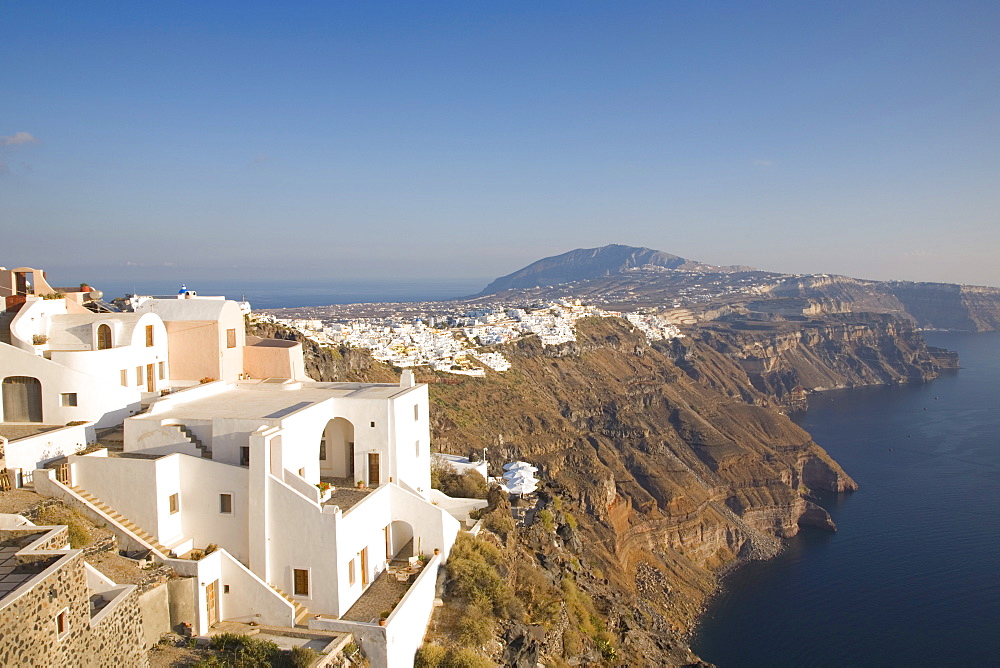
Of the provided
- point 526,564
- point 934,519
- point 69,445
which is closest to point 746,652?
point 526,564

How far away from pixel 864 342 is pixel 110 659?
12994 cm

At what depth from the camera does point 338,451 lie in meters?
16.4

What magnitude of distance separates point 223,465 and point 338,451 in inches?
154

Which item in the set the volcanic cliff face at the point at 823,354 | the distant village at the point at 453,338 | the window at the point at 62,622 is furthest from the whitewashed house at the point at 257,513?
the volcanic cliff face at the point at 823,354

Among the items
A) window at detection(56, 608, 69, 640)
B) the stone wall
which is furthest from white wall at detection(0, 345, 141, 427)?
window at detection(56, 608, 69, 640)

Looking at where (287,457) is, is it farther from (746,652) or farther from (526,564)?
(746,652)

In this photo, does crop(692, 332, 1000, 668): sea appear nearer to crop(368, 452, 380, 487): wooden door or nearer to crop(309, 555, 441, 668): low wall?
crop(368, 452, 380, 487): wooden door

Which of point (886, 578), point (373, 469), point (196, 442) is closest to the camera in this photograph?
point (196, 442)

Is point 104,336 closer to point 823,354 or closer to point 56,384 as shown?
point 56,384

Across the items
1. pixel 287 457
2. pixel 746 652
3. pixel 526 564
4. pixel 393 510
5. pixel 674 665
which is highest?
pixel 287 457

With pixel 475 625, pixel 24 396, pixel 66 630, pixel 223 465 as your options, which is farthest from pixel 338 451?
pixel 66 630

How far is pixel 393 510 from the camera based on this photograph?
14805 millimetres

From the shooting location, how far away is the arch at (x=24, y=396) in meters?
14.5

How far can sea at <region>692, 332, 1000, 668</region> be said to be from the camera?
32.4 metres
